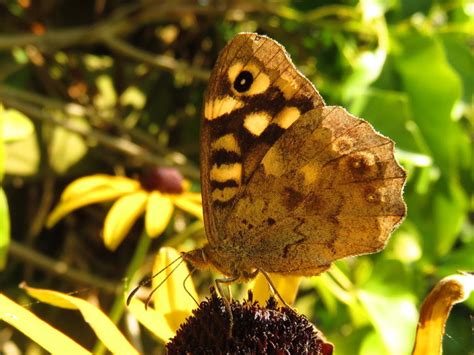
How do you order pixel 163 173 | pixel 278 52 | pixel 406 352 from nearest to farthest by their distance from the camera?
pixel 278 52 < pixel 406 352 < pixel 163 173

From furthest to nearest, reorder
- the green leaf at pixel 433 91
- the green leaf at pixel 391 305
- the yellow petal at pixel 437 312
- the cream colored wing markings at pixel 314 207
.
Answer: the green leaf at pixel 433 91 → the green leaf at pixel 391 305 → the cream colored wing markings at pixel 314 207 → the yellow petal at pixel 437 312

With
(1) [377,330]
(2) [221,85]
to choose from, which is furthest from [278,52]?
(1) [377,330]

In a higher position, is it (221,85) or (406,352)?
(221,85)

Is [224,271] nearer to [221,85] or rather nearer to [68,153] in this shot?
[221,85]

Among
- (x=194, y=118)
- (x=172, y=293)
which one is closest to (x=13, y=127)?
(x=172, y=293)

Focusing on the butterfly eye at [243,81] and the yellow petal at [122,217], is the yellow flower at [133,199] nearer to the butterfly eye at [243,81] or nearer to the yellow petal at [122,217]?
the yellow petal at [122,217]

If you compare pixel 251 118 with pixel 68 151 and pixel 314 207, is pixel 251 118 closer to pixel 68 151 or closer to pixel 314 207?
pixel 314 207

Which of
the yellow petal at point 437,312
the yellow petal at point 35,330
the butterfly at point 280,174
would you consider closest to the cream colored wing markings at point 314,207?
the butterfly at point 280,174
